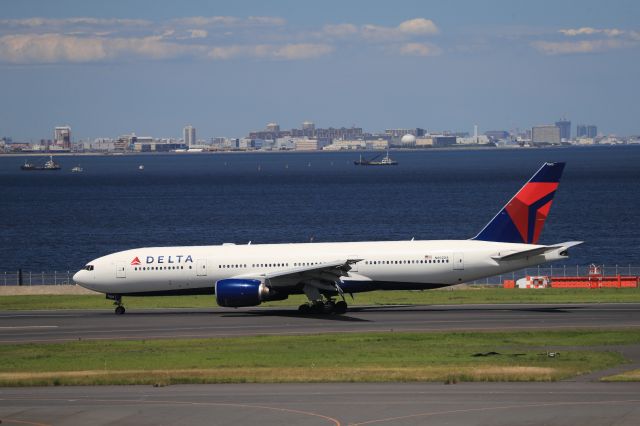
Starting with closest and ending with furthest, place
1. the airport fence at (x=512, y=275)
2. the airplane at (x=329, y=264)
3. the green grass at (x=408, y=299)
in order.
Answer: the airplane at (x=329, y=264) < the green grass at (x=408, y=299) < the airport fence at (x=512, y=275)

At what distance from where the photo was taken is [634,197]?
19875cm

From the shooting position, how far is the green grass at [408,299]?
65.1 metres

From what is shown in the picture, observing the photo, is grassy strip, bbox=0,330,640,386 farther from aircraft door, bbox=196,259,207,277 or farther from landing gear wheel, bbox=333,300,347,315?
aircraft door, bbox=196,259,207,277

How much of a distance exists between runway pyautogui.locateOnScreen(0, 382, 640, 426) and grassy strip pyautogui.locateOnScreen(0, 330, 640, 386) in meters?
1.70

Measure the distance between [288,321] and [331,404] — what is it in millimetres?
23301

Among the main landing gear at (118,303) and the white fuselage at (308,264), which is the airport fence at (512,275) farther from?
the white fuselage at (308,264)

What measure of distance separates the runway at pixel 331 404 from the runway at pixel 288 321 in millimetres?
15475

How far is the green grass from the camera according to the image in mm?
65062

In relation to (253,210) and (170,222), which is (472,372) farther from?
(253,210)

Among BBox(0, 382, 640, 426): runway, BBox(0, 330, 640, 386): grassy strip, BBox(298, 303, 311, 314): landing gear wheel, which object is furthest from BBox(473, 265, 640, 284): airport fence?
BBox(0, 382, 640, 426): runway

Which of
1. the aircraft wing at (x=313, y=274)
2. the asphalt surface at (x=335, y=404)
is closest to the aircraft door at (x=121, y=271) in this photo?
the aircraft wing at (x=313, y=274)

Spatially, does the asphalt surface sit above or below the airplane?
below

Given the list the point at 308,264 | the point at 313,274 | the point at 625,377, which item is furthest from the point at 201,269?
the point at 625,377

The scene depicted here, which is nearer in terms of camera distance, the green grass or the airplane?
the airplane
